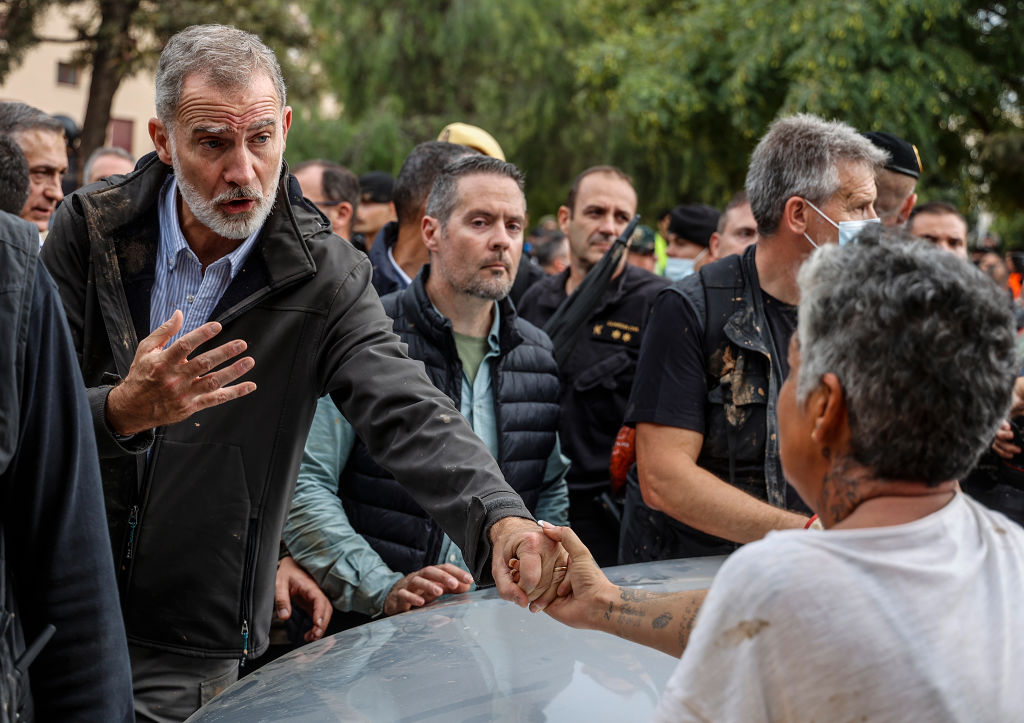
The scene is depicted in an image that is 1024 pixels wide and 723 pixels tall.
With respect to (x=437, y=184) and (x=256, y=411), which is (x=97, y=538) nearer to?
(x=256, y=411)

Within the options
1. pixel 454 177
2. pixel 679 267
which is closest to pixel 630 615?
pixel 454 177

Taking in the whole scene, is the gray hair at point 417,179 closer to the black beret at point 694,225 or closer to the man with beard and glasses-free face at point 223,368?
the man with beard and glasses-free face at point 223,368

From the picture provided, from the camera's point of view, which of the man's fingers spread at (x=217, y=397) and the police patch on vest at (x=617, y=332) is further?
the police patch on vest at (x=617, y=332)

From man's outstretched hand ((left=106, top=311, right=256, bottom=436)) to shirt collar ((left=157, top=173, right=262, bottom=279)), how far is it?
0.50 meters

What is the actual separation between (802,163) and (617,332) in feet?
5.24

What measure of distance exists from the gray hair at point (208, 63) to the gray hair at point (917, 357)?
1.89m

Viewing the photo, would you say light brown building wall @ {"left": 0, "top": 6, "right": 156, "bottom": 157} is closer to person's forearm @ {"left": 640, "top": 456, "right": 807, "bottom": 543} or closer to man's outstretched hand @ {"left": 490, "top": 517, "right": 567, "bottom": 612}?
person's forearm @ {"left": 640, "top": 456, "right": 807, "bottom": 543}

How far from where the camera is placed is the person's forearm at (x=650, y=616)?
219 cm

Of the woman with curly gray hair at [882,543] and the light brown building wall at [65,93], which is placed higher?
the woman with curly gray hair at [882,543]

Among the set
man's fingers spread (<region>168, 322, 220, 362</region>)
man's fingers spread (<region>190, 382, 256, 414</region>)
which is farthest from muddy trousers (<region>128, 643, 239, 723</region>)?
man's fingers spread (<region>168, 322, 220, 362</region>)

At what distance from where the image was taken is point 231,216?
2.88 metres

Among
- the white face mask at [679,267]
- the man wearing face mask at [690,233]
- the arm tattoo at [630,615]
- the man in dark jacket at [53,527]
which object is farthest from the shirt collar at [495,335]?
the man wearing face mask at [690,233]

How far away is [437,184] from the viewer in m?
4.27

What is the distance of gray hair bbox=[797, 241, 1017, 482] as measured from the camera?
151 centimetres
